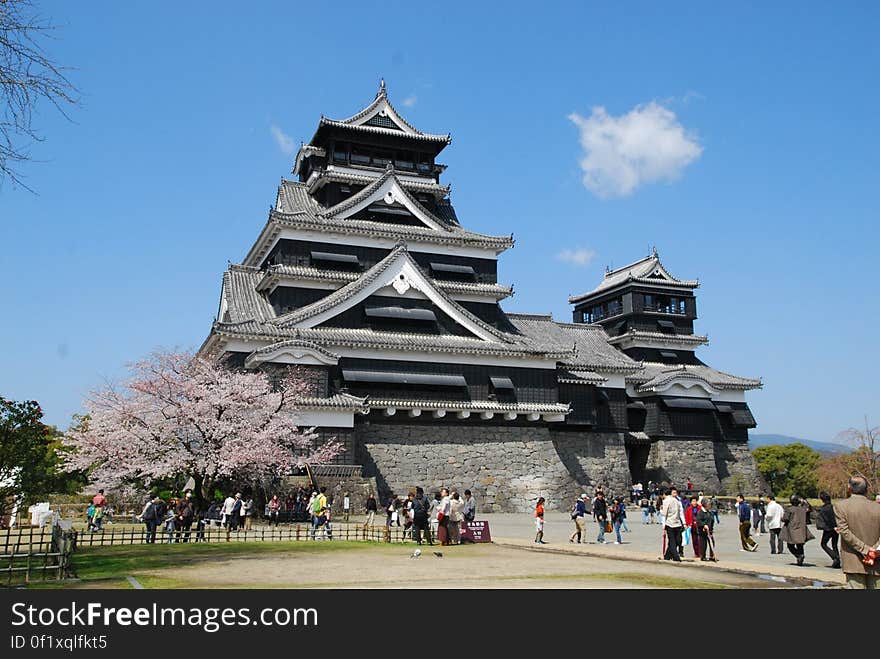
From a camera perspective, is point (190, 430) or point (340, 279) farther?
point (340, 279)

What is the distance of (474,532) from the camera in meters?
22.2

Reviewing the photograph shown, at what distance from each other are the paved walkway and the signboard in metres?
0.49

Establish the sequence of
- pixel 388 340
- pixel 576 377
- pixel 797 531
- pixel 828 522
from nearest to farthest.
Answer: pixel 828 522 → pixel 797 531 → pixel 388 340 → pixel 576 377

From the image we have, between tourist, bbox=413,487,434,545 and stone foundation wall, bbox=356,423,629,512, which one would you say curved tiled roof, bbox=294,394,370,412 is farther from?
tourist, bbox=413,487,434,545

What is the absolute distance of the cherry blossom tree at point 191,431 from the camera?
2797cm

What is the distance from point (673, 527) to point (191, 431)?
61.3ft

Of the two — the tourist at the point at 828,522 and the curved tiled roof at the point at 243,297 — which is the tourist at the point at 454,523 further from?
the curved tiled roof at the point at 243,297

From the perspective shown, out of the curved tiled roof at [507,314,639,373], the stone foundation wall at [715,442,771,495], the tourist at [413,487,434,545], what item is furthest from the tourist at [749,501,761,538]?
the stone foundation wall at [715,442,771,495]

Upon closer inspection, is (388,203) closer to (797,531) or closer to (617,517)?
(617,517)

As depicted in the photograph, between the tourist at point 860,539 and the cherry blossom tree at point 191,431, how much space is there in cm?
2219

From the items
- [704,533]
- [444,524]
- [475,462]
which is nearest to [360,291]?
[475,462]

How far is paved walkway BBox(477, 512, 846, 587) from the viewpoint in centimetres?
1536
